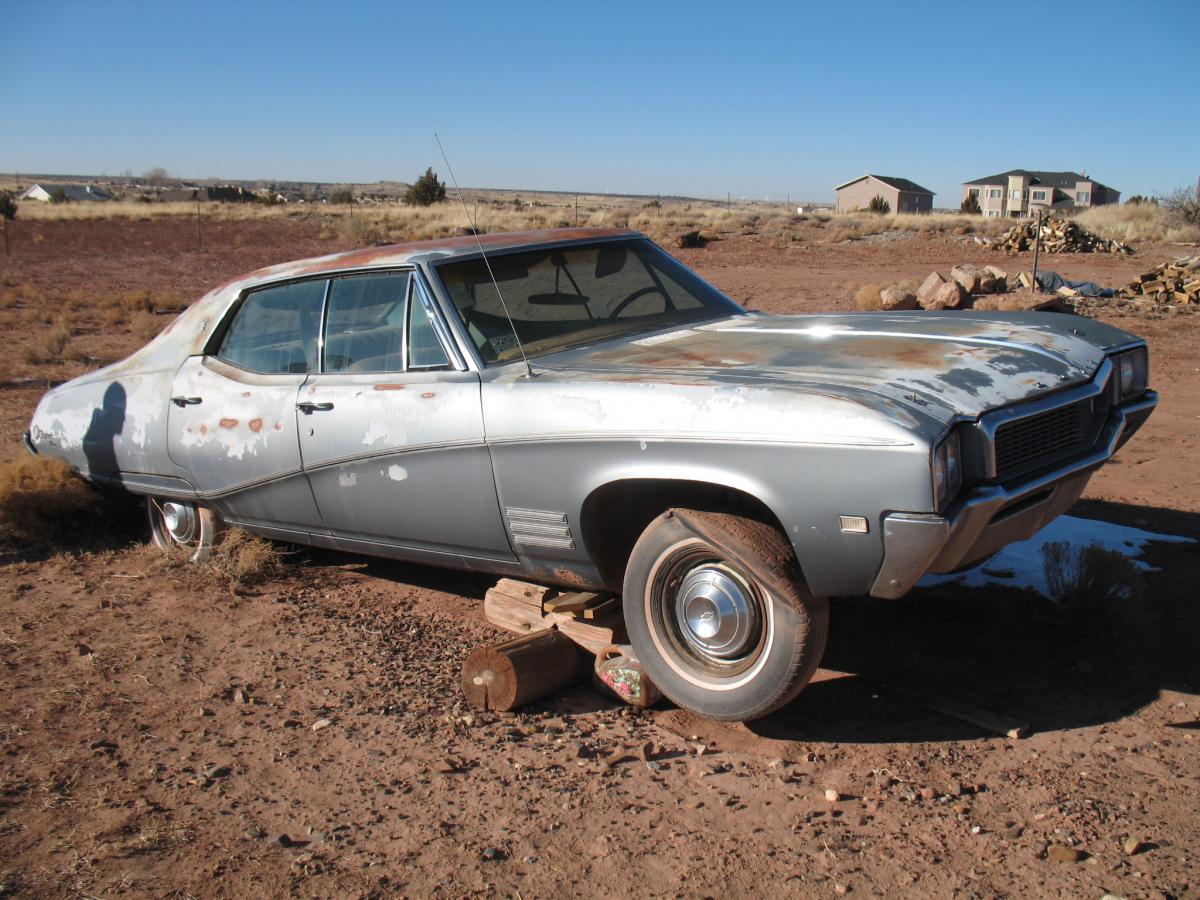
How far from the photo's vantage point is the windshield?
4273mm

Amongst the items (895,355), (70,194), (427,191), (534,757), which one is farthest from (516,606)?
(70,194)

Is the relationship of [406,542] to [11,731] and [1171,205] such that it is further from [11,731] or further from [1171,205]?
[1171,205]

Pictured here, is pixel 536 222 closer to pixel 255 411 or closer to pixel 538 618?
pixel 255 411

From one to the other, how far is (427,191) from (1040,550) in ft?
155

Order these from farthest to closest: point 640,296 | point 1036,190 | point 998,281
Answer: point 1036,190
point 998,281
point 640,296

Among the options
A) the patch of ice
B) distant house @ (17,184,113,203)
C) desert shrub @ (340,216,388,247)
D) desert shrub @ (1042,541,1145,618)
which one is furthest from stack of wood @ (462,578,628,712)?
distant house @ (17,184,113,203)

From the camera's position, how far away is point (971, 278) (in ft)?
48.0

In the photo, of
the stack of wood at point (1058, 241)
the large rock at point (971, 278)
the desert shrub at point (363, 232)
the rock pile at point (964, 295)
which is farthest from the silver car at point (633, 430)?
the desert shrub at point (363, 232)

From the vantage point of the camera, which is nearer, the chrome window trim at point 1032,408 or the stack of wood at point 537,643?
the chrome window trim at point 1032,408

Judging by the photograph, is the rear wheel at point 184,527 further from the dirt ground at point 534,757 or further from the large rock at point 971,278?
the large rock at point 971,278

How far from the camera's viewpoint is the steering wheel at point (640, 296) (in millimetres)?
4684

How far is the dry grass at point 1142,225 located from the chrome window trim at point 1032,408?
2517 centimetres

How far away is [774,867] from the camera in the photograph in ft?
8.98

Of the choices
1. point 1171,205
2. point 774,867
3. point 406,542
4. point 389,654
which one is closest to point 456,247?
point 406,542
